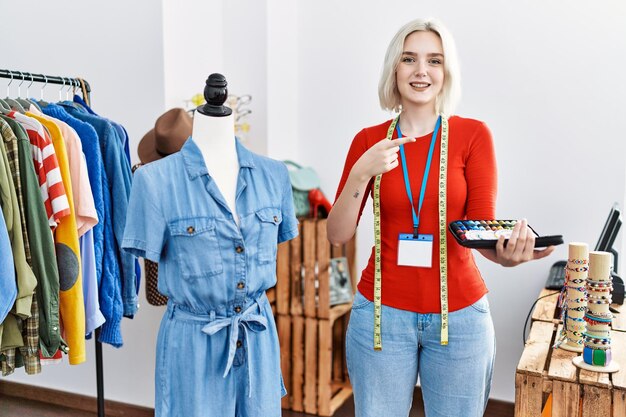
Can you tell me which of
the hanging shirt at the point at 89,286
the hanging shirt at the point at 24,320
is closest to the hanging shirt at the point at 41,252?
the hanging shirt at the point at 24,320

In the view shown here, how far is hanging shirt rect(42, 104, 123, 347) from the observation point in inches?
85.7

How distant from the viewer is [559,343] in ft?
6.31

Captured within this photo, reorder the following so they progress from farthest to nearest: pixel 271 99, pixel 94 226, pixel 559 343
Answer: pixel 271 99, pixel 94 226, pixel 559 343

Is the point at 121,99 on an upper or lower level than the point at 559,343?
upper

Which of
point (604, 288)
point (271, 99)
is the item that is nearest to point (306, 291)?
point (271, 99)

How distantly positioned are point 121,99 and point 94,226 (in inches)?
49.4

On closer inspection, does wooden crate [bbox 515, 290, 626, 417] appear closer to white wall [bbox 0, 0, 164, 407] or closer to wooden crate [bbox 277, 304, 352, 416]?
wooden crate [bbox 277, 304, 352, 416]

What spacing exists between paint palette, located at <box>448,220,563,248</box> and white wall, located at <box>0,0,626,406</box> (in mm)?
1856

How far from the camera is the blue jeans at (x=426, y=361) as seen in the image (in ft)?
5.00

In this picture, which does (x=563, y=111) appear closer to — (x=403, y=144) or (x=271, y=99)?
(x=271, y=99)

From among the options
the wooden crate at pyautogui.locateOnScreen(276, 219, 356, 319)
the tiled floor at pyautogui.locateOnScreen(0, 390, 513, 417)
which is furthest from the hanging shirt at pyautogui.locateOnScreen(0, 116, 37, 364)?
the tiled floor at pyautogui.locateOnScreen(0, 390, 513, 417)

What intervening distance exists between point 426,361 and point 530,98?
2085 millimetres

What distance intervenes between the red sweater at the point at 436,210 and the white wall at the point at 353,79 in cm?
177

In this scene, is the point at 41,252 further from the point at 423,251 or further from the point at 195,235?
the point at 423,251
